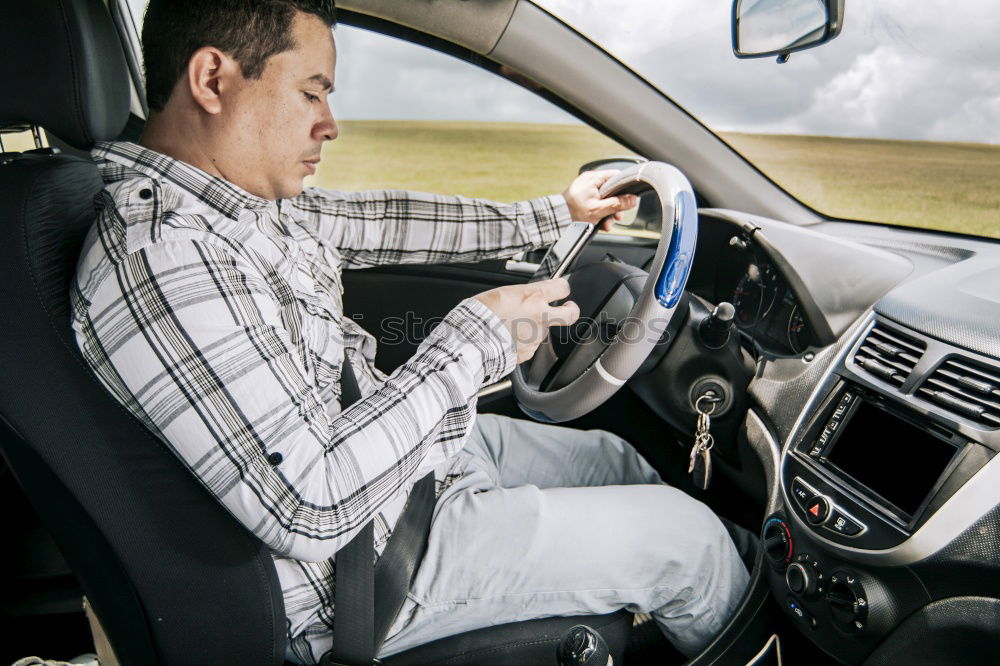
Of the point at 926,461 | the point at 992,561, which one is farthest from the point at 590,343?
the point at 992,561

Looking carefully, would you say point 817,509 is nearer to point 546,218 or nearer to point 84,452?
point 546,218

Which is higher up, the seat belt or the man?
the man

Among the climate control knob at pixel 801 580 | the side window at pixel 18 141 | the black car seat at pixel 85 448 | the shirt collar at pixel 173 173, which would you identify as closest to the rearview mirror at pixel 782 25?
the climate control knob at pixel 801 580

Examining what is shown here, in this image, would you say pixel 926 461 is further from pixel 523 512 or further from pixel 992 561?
pixel 523 512

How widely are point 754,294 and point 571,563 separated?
2.50ft

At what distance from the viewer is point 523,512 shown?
1071 mm

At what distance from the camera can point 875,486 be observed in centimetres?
102

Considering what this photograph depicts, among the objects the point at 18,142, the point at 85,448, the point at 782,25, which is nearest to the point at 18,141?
the point at 18,142

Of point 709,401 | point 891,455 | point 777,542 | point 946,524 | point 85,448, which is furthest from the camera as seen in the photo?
point 709,401

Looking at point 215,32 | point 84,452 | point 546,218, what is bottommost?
point 84,452

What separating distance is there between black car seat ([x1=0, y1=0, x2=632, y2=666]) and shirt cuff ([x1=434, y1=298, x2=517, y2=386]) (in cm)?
38

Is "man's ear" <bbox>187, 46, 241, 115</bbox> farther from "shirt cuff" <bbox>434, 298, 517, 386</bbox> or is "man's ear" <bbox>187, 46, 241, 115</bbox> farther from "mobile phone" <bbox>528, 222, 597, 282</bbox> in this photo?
"mobile phone" <bbox>528, 222, 597, 282</bbox>

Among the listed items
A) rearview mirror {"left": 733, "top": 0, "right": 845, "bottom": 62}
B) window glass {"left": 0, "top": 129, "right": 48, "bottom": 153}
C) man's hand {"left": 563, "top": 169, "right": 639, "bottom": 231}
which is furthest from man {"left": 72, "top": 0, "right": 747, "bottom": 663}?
rearview mirror {"left": 733, "top": 0, "right": 845, "bottom": 62}

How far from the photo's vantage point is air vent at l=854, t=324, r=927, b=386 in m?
1.05
